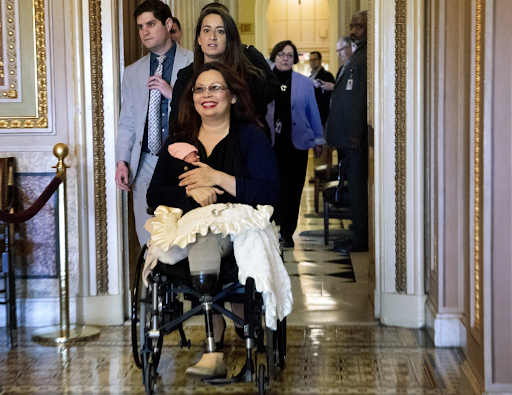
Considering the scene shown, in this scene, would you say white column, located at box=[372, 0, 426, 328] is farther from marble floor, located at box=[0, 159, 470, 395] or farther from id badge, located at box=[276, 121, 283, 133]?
id badge, located at box=[276, 121, 283, 133]

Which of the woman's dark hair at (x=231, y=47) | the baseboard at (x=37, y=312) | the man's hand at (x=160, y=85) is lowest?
the baseboard at (x=37, y=312)

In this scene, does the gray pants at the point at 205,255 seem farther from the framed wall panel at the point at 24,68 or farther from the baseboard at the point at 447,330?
the framed wall panel at the point at 24,68

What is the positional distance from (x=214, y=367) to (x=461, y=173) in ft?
5.13

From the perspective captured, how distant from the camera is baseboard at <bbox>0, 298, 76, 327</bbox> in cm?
429

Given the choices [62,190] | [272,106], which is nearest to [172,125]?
[62,190]

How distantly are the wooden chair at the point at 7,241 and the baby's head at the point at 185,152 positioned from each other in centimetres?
144

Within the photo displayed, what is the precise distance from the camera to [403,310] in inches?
162

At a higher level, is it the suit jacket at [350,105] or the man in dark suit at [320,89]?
the man in dark suit at [320,89]

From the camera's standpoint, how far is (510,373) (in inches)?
110

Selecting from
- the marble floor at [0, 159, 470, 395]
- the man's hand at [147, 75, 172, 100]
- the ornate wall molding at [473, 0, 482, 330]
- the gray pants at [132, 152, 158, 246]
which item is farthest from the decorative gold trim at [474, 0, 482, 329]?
the gray pants at [132, 152, 158, 246]

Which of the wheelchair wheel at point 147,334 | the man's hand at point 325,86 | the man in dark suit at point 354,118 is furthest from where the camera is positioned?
the man's hand at point 325,86

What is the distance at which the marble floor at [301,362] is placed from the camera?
10.3 ft

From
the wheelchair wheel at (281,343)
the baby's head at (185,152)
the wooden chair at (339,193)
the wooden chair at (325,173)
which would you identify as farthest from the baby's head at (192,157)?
the wooden chair at (325,173)

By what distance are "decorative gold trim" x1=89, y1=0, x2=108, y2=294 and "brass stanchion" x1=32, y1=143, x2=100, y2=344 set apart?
0.25m
